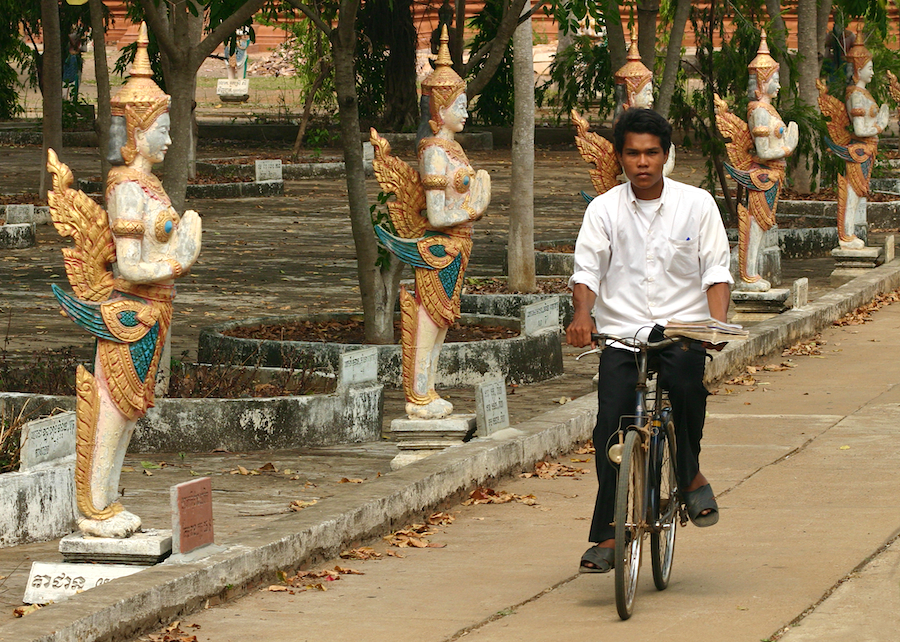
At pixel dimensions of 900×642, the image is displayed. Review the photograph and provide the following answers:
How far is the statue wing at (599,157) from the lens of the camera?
39.0 feet

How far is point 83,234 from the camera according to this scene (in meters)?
6.34

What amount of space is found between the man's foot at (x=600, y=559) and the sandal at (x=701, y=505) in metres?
0.40

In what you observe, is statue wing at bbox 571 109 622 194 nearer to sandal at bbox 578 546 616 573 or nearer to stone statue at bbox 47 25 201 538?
stone statue at bbox 47 25 201 538

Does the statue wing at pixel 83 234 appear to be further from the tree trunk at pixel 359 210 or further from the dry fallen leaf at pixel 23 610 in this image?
the tree trunk at pixel 359 210

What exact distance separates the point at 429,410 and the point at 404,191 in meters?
1.20

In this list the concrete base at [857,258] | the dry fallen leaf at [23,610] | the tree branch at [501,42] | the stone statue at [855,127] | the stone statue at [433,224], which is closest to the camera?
the dry fallen leaf at [23,610]

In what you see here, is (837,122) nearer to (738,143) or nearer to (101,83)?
(738,143)

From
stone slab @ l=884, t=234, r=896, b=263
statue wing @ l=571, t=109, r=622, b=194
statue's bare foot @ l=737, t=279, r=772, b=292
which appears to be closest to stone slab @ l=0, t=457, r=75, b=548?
statue wing @ l=571, t=109, r=622, b=194

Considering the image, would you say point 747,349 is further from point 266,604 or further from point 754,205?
point 266,604

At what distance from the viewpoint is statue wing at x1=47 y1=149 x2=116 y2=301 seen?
630cm

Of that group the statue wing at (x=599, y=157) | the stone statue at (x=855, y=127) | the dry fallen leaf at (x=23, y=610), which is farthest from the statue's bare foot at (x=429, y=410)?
the stone statue at (x=855, y=127)

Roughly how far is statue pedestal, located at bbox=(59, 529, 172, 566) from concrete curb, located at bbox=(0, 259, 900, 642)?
11 centimetres

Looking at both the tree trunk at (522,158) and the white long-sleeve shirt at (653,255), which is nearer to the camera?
the white long-sleeve shirt at (653,255)

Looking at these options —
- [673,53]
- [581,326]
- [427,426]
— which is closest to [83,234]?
[581,326]
